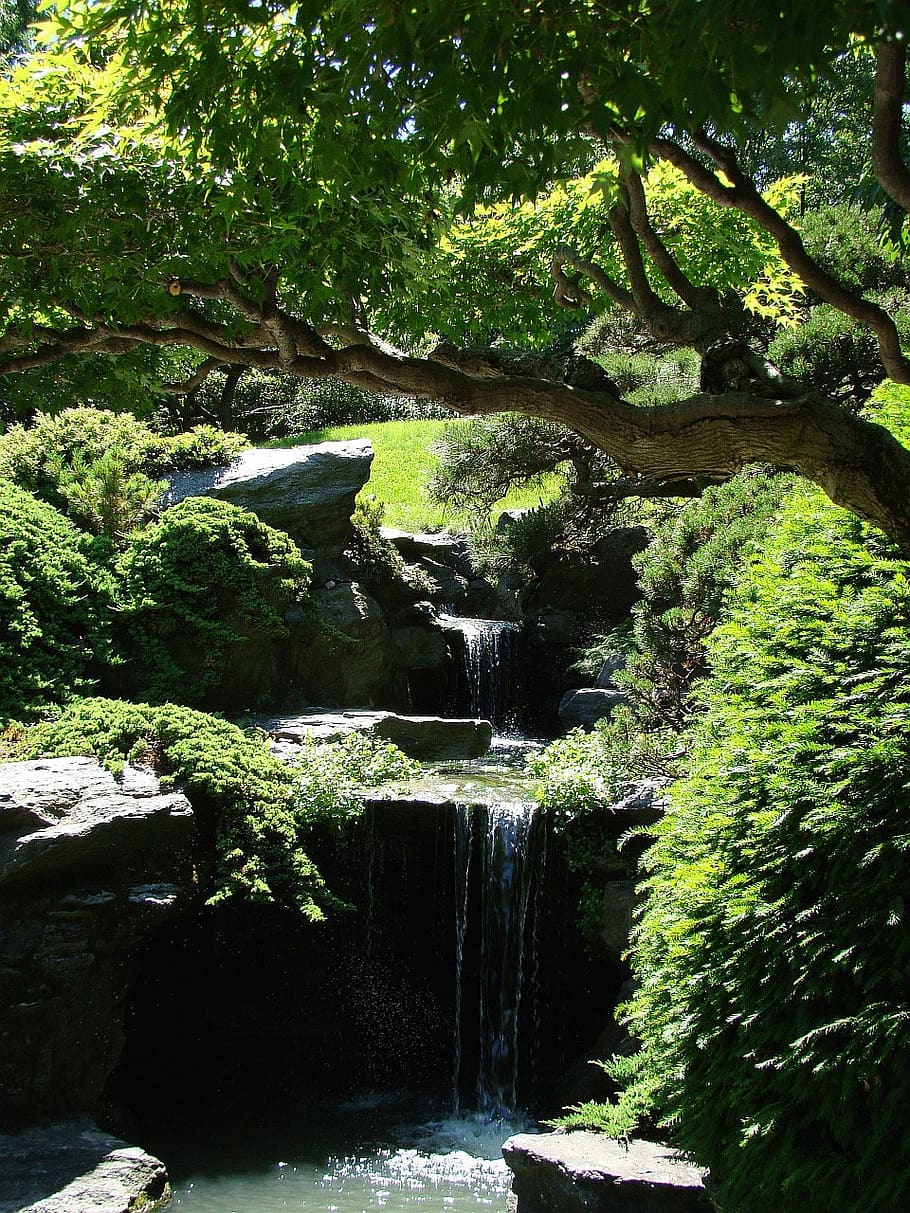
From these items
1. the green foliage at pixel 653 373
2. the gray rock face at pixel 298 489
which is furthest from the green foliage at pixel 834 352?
the gray rock face at pixel 298 489

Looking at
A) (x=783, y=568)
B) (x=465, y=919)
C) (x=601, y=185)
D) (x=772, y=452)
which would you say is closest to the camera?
(x=601, y=185)

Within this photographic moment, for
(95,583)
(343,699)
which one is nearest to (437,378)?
(95,583)

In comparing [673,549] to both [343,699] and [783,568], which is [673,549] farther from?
[343,699]

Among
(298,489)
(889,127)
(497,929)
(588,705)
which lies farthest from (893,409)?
(298,489)

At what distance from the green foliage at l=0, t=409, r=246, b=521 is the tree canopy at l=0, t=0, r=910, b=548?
3.85m

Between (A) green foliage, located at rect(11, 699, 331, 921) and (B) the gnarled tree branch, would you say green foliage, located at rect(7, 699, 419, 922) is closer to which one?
(A) green foliage, located at rect(11, 699, 331, 921)

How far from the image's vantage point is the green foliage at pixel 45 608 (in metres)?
9.33

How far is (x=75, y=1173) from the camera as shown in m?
6.00

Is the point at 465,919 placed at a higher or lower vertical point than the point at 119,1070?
higher

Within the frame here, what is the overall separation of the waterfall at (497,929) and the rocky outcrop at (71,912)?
2.37 metres

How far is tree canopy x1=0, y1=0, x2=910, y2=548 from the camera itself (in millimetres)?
3092

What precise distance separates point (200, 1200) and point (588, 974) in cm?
323

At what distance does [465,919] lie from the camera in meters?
8.68

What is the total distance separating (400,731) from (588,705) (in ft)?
8.49
